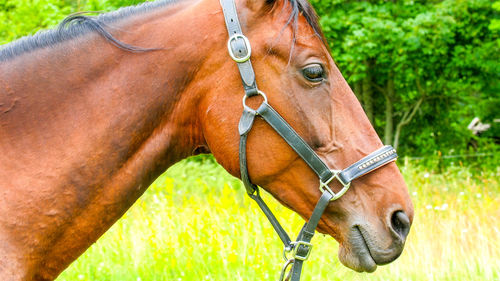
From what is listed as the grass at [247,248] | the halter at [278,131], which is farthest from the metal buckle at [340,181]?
the grass at [247,248]

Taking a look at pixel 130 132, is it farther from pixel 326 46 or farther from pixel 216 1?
pixel 326 46

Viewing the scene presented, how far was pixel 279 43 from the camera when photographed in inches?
74.4

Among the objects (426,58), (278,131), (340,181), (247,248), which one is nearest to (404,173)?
(247,248)

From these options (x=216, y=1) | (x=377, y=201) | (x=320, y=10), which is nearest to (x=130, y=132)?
(x=216, y=1)


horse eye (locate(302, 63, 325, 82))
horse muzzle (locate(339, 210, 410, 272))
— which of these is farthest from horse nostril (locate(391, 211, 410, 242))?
horse eye (locate(302, 63, 325, 82))

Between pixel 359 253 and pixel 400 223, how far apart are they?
20cm

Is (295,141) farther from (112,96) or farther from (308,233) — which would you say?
(112,96)

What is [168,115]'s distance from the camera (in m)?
1.92

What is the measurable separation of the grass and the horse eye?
226 centimetres

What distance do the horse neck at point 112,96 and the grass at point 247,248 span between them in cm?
226

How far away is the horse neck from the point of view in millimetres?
1758

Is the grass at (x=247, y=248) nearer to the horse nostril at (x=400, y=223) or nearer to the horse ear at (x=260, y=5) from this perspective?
the horse nostril at (x=400, y=223)

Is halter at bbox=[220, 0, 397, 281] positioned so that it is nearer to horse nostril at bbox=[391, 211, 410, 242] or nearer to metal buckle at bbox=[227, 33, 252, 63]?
metal buckle at bbox=[227, 33, 252, 63]

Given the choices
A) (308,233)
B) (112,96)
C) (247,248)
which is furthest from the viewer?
(247,248)
